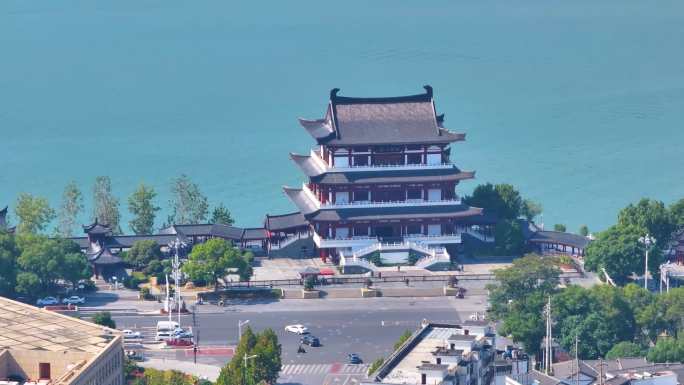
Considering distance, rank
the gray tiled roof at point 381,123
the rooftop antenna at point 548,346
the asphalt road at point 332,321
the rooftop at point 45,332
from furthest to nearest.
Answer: the gray tiled roof at point 381,123 → the asphalt road at point 332,321 → the rooftop antenna at point 548,346 → the rooftop at point 45,332

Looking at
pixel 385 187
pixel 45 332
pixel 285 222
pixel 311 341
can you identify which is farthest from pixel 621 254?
pixel 45 332

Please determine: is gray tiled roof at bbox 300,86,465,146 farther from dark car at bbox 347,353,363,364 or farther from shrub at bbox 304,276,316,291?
dark car at bbox 347,353,363,364

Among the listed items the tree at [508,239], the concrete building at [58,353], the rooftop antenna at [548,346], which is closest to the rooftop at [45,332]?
the concrete building at [58,353]

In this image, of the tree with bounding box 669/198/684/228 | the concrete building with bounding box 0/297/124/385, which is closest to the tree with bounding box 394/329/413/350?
the concrete building with bounding box 0/297/124/385

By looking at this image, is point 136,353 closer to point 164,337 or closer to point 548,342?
point 164,337

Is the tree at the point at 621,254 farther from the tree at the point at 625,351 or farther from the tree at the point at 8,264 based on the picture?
the tree at the point at 8,264

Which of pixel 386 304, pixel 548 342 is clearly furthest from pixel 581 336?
pixel 386 304

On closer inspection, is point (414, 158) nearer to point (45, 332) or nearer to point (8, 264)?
point (8, 264)
